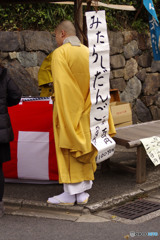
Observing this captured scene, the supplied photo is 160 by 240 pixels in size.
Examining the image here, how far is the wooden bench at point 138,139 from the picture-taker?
498 centimetres

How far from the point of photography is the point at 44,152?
492 cm

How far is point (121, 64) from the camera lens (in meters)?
9.40

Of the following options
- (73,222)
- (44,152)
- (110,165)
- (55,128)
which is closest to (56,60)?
(55,128)

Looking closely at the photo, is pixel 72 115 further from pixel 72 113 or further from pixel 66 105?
pixel 66 105

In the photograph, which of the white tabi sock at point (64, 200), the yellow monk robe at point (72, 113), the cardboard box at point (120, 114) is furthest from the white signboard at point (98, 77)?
the cardboard box at point (120, 114)

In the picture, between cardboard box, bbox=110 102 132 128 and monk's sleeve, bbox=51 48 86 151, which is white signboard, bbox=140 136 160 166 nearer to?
monk's sleeve, bbox=51 48 86 151

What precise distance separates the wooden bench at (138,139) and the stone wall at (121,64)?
2.63 meters

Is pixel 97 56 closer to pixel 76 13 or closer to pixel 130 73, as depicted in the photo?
pixel 76 13

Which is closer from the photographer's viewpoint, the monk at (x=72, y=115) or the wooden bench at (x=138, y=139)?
the monk at (x=72, y=115)

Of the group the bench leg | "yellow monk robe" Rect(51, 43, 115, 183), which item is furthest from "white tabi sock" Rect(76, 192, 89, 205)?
the bench leg

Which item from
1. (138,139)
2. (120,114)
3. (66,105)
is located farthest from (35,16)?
(66,105)

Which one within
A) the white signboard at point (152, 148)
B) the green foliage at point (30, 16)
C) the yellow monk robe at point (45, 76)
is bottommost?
the white signboard at point (152, 148)

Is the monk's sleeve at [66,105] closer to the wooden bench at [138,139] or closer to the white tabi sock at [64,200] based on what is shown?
the white tabi sock at [64,200]

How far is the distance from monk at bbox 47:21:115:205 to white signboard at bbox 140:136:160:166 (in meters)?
0.91
